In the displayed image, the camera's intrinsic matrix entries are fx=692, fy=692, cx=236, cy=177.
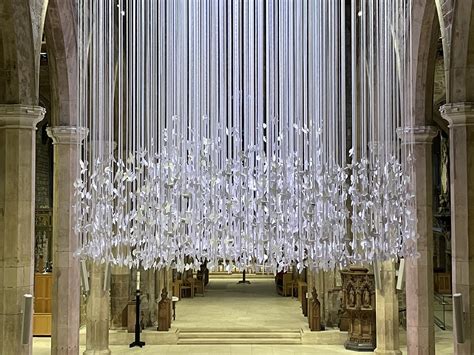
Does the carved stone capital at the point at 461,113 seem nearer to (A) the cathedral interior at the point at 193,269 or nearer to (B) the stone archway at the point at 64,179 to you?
(A) the cathedral interior at the point at 193,269

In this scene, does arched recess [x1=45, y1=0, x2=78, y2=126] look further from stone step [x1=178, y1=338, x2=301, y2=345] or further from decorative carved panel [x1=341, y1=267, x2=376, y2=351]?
decorative carved panel [x1=341, y1=267, x2=376, y2=351]

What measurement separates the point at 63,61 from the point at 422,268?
5493 mm

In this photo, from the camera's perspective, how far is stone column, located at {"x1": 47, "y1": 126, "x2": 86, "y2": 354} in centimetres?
919

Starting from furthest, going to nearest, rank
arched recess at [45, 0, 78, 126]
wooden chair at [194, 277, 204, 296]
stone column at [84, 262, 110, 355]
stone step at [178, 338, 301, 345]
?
wooden chair at [194, 277, 204, 296], stone step at [178, 338, 301, 345], stone column at [84, 262, 110, 355], arched recess at [45, 0, 78, 126]

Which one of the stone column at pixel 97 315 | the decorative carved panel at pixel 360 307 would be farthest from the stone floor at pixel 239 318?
the stone column at pixel 97 315

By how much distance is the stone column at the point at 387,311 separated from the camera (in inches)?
419

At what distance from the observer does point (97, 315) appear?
10.9m

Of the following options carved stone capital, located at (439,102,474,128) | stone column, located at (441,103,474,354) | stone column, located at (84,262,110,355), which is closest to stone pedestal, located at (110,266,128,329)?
stone column, located at (84,262,110,355)

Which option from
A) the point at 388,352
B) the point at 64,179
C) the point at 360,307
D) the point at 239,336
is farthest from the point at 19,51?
the point at 360,307

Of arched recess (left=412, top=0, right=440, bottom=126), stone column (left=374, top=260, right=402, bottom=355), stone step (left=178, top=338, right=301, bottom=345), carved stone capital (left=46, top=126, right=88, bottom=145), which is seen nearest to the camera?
arched recess (left=412, top=0, right=440, bottom=126)

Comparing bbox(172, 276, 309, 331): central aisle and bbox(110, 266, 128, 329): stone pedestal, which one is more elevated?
bbox(110, 266, 128, 329): stone pedestal

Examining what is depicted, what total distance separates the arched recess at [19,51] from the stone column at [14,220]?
18 centimetres

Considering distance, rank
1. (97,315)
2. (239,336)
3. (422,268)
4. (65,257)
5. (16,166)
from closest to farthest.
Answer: (16,166)
(422,268)
(65,257)
(97,315)
(239,336)

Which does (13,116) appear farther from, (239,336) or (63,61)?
(239,336)
